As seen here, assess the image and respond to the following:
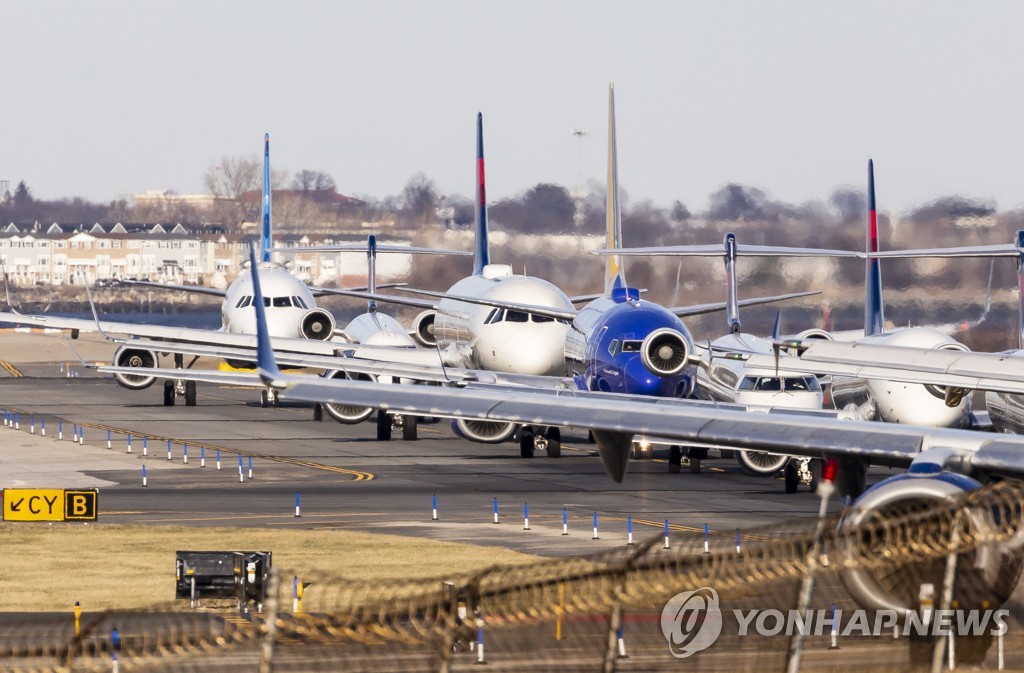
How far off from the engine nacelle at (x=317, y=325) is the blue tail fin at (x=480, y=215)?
635cm

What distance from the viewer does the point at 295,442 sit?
2201 inches

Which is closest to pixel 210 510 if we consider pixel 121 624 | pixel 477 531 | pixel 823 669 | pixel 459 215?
pixel 477 531

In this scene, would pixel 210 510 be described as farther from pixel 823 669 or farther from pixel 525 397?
pixel 823 669

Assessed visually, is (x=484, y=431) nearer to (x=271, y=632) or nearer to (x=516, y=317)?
(x=516, y=317)

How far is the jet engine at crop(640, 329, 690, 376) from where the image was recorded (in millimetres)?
42750

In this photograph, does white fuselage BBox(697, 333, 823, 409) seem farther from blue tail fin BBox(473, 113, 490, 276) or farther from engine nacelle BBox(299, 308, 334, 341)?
engine nacelle BBox(299, 308, 334, 341)

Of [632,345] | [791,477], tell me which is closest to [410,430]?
[632,345]

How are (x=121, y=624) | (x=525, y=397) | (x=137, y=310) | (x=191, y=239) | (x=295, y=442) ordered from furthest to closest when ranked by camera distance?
(x=137, y=310) < (x=191, y=239) < (x=295, y=442) < (x=121, y=624) < (x=525, y=397)

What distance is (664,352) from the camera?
43000 mm

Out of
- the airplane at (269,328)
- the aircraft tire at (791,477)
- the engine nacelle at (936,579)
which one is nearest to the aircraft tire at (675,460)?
the aircraft tire at (791,477)

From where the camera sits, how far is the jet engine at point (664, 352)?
140 ft

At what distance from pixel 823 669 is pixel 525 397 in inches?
317

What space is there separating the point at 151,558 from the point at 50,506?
534 centimetres

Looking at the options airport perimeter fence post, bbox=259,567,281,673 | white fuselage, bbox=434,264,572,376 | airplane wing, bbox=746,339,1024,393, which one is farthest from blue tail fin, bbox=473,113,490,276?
airport perimeter fence post, bbox=259,567,281,673
